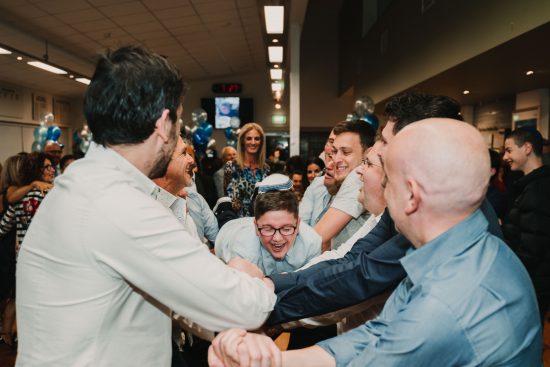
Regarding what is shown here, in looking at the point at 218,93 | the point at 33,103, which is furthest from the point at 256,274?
the point at 218,93

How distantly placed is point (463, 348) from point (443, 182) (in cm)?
31

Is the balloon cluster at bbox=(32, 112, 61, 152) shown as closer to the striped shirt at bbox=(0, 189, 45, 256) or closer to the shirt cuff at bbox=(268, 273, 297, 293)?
the striped shirt at bbox=(0, 189, 45, 256)

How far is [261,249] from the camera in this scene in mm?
1950

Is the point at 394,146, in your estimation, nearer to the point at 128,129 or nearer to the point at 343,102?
the point at 128,129

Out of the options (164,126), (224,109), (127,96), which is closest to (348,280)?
(164,126)

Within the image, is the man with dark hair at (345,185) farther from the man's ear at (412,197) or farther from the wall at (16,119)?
the wall at (16,119)

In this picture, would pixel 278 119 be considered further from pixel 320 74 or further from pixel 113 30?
pixel 113 30

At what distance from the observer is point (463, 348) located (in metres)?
0.80

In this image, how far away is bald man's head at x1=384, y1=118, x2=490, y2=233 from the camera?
858mm

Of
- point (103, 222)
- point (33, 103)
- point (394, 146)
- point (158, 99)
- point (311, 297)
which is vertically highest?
point (33, 103)

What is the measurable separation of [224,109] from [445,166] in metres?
13.6

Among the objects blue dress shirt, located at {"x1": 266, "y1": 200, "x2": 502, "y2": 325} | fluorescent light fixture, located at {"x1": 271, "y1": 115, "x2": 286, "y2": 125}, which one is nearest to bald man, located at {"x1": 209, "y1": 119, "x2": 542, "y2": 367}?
blue dress shirt, located at {"x1": 266, "y1": 200, "x2": 502, "y2": 325}

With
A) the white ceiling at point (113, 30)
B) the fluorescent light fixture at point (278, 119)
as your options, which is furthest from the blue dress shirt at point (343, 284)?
the fluorescent light fixture at point (278, 119)

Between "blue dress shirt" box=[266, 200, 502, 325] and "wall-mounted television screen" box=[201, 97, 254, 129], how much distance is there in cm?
1288
